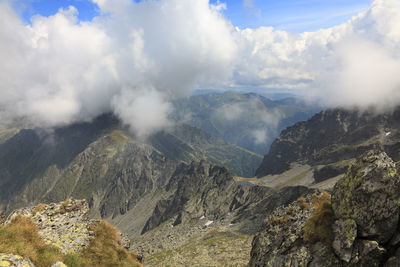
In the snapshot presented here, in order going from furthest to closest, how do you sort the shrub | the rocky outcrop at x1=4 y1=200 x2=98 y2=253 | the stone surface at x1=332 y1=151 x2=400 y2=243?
the rocky outcrop at x1=4 y1=200 x2=98 y2=253, the shrub, the stone surface at x1=332 y1=151 x2=400 y2=243

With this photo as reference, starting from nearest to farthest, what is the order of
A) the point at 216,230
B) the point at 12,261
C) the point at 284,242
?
the point at 12,261, the point at 284,242, the point at 216,230

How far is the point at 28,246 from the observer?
612 inches

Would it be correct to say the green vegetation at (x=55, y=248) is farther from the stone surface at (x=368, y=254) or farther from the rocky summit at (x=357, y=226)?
the stone surface at (x=368, y=254)

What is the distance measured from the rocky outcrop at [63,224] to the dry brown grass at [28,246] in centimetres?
165

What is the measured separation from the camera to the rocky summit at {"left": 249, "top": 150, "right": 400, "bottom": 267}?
46.7ft

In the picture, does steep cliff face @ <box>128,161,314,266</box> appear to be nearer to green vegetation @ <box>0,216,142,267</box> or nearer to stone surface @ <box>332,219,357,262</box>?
green vegetation @ <box>0,216,142,267</box>

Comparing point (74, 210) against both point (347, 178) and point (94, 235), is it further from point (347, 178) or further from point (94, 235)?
point (347, 178)

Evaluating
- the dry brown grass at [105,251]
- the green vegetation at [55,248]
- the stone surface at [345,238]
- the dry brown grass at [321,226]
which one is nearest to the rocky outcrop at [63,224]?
the dry brown grass at [105,251]

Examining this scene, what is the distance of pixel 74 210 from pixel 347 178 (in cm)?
2962

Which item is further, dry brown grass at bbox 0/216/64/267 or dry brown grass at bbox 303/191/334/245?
dry brown grass at bbox 303/191/334/245

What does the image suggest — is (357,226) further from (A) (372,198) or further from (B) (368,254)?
(A) (372,198)

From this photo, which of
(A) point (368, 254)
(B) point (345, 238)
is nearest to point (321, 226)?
(B) point (345, 238)

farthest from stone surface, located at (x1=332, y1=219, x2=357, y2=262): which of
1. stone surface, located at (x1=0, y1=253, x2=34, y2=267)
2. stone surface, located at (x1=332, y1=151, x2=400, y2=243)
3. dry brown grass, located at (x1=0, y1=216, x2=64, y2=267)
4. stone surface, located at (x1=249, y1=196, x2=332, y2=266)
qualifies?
dry brown grass, located at (x1=0, y1=216, x2=64, y2=267)

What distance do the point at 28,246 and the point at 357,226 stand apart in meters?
22.4
